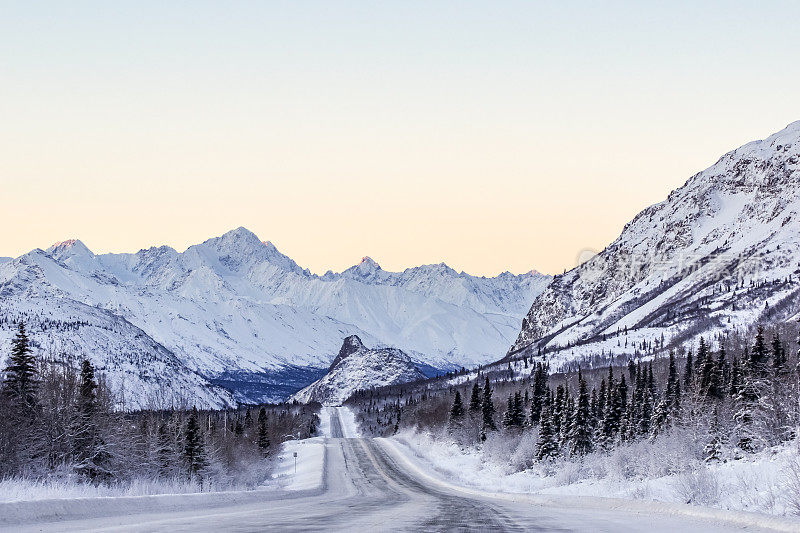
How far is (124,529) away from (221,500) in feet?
38.7

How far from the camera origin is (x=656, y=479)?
3356 centimetres

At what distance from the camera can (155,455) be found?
52594 mm

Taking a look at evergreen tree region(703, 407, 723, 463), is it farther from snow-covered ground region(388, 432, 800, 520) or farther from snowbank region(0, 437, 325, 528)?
snowbank region(0, 437, 325, 528)

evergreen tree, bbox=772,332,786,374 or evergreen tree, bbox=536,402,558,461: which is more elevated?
evergreen tree, bbox=772,332,786,374

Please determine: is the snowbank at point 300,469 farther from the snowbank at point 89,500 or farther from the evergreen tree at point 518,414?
the snowbank at point 89,500

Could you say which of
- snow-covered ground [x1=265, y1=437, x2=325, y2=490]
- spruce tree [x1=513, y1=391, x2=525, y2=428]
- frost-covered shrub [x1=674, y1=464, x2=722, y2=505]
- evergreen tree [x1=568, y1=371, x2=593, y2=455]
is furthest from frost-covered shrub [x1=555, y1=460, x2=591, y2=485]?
spruce tree [x1=513, y1=391, x2=525, y2=428]

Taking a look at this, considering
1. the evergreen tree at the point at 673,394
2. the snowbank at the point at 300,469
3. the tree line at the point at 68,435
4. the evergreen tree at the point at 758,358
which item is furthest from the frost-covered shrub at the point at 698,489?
the evergreen tree at the point at 673,394

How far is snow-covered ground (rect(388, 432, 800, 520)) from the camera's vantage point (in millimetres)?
21056

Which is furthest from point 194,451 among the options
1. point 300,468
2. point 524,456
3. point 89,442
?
point 524,456

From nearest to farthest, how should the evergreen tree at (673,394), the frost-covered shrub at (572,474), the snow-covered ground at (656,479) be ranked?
the snow-covered ground at (656,479) < the frost-covered shrub at (572,474) < the evergreen tree at (673,394)

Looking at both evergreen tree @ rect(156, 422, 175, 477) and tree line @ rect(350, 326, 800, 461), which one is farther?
evergreen tree @ rect(156, 422, 175, 477)

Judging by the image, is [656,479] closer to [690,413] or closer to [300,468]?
[690,413]

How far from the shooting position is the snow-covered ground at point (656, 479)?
21.1 metres

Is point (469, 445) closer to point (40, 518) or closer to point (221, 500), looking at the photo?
point (221, 500)
